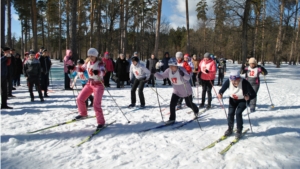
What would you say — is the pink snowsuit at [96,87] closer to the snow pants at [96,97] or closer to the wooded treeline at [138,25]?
the snow pants at [96,97]

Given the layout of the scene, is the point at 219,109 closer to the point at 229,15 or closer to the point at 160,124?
the point at 160,124

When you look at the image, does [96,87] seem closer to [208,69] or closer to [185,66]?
[185,66]

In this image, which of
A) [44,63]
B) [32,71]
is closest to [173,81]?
[32,71]

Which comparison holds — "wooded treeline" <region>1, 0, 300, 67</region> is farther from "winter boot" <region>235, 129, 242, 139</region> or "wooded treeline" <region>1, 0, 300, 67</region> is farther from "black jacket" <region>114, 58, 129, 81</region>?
"winter boot" <region>235, 129, 242, 139</region>

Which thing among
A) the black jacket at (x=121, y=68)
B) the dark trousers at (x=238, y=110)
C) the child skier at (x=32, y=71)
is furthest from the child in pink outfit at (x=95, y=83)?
the black jacket at (x=121, y=68)

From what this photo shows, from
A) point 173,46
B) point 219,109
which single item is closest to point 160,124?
point 219,109

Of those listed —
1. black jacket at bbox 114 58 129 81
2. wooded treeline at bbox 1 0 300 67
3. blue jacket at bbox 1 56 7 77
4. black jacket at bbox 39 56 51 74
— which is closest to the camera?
blue jacket at bbox 1 56 7 77

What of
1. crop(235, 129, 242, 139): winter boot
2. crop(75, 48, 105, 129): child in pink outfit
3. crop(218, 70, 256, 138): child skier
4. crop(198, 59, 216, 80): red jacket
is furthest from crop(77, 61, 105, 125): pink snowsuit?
crop(198, 59, 216, 80): red jacket

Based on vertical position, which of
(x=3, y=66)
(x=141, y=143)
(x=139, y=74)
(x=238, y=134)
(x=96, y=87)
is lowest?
(x=141, y=143)

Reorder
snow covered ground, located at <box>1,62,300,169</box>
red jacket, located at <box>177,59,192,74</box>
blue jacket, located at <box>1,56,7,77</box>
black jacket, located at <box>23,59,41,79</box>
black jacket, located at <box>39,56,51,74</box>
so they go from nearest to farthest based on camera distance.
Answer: snow covered ground, located at <box>1,62,300,169</box> → blue jacket, located at <box>1,56,7,77</box> → red jacket, located at <box>177,59,192,74</box> → black jacket, located at <box>23,59,41,79</box> → black jacket, located at <box>39,56,51,74</box>

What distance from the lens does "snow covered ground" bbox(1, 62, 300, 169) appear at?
12.6ft

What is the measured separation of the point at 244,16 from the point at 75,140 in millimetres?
19552

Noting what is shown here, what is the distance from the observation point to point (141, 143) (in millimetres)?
4742

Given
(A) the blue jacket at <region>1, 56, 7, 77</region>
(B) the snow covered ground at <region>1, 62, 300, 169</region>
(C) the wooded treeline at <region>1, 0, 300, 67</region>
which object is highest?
(C) the wooded treeline at <region>1, 0, 300, 67</region>
